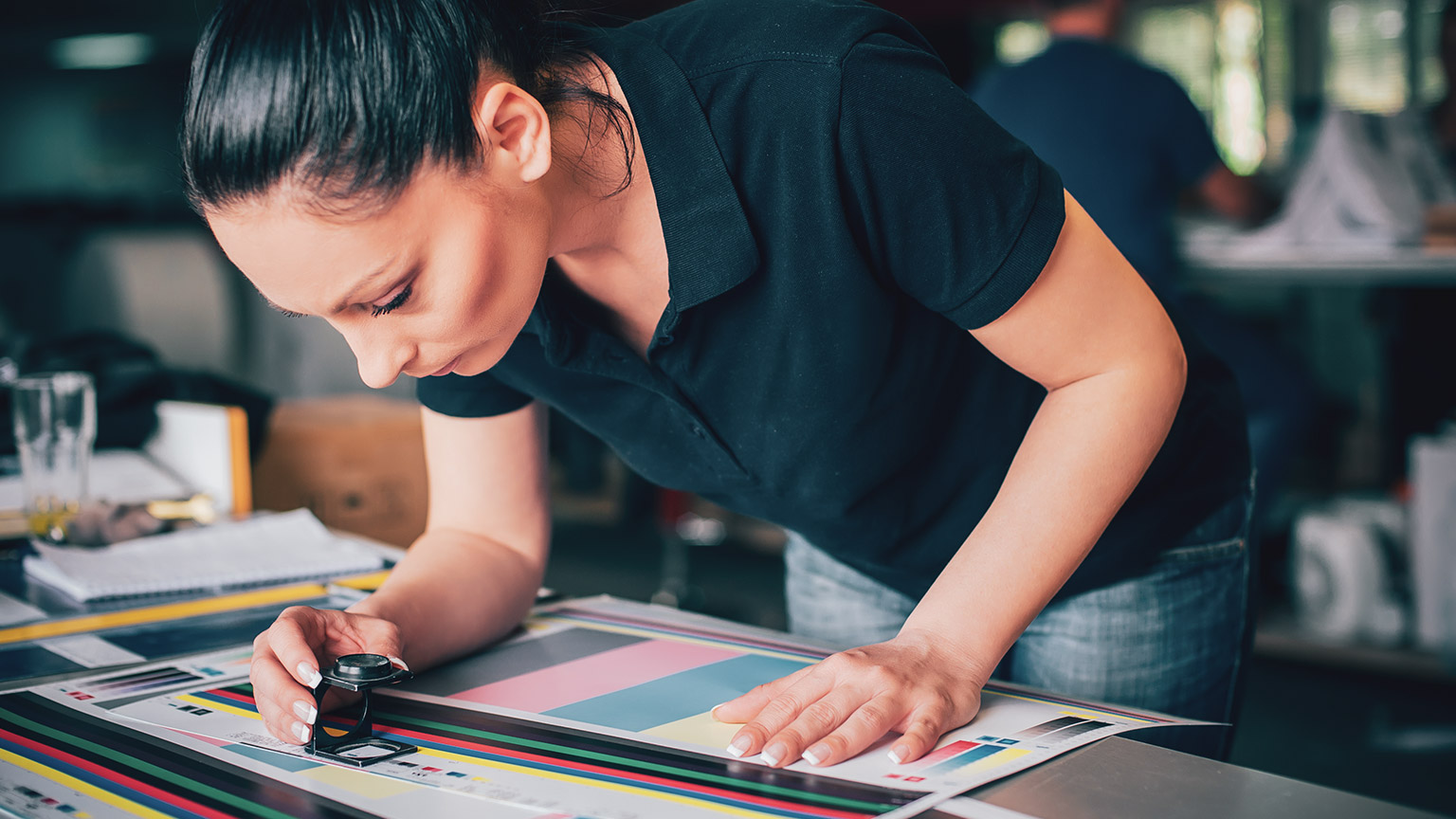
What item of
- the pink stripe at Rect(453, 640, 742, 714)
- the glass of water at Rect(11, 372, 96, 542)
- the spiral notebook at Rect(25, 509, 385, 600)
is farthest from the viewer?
the glass of water at Rect(11, 372, 96, 542)

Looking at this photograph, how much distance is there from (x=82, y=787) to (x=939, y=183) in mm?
614

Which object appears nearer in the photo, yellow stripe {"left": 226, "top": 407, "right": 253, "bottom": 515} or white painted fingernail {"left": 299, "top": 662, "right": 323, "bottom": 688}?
white painted fingernail {"left": 299, "top": 662, "right": 323, "bottom": 688}

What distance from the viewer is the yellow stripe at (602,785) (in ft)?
2.10

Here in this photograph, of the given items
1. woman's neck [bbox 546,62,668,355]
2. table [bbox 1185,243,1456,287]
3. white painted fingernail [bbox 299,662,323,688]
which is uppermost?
table [bbox 1185,243,1456,287]

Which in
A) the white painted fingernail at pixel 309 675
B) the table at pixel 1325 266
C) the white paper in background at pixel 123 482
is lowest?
the white painted fingernail at pixel 309 675

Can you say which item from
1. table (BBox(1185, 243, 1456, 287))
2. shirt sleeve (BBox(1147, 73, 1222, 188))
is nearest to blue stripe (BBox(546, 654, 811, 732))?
shirt sleeve (BBox(1147, 73, 1222, 188))

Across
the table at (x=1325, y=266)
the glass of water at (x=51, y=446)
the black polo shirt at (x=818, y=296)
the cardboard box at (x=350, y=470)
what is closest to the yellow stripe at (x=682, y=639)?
the black polo shirt at (x=818, y=296)

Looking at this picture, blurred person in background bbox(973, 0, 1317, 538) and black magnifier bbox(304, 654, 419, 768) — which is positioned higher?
blurred person in background bbox(973, 0, 1317, 538)

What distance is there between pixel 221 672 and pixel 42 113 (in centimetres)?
482

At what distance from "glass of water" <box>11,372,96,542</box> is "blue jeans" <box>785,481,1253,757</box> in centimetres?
102

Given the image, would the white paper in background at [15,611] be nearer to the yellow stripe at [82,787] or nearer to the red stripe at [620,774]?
the yellow stripe at [82,787]

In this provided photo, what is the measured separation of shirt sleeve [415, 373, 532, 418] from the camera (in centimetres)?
98

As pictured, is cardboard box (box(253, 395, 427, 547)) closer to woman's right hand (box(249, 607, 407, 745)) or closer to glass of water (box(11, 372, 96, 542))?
glass of water (box(11, 372, 96, 542))

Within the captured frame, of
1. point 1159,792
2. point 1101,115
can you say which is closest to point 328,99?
point 1159,792
